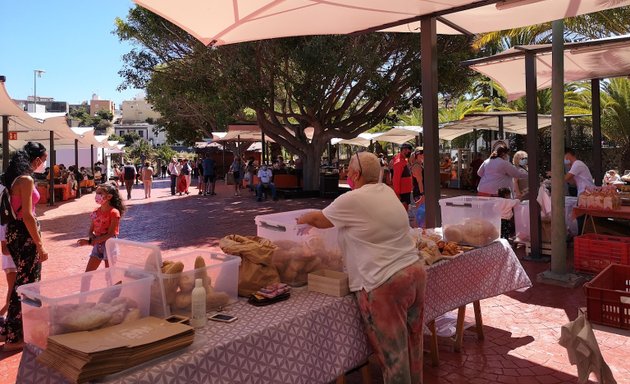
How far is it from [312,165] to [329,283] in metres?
16.2

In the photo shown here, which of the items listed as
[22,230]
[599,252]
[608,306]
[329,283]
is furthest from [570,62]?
[22,230]

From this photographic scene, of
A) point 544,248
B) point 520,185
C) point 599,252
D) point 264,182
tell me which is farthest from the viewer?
point 264,182

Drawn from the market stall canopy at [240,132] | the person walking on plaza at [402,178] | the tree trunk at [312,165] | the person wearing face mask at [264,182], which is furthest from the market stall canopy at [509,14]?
the market stall canopy at [240,132]

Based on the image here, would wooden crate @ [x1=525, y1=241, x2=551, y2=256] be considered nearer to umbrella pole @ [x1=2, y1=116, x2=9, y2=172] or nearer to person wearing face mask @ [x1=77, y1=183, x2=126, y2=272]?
person wearing face mask @ [x1=77, y1=183, x2=126, y2=272]

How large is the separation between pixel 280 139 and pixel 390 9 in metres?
14.5

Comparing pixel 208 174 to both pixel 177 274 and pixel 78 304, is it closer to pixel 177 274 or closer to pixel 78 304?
pixel 177 274

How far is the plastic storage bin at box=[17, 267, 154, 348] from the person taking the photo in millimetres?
2121

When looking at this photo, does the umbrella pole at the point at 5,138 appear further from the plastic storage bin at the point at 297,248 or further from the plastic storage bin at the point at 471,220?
the plastic storage bin at the point at 471,220

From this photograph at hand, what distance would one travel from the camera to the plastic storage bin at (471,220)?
4.34 m

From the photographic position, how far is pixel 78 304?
2199 millimetres

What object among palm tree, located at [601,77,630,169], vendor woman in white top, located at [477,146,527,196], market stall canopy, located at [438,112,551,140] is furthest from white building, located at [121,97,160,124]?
vendor woman in white top, located at [477,146,527,196]

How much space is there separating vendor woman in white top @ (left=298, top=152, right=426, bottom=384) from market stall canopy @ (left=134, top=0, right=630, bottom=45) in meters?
2.17

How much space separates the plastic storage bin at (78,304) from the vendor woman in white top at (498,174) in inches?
276

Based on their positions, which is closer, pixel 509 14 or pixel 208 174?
pixel 509 14
